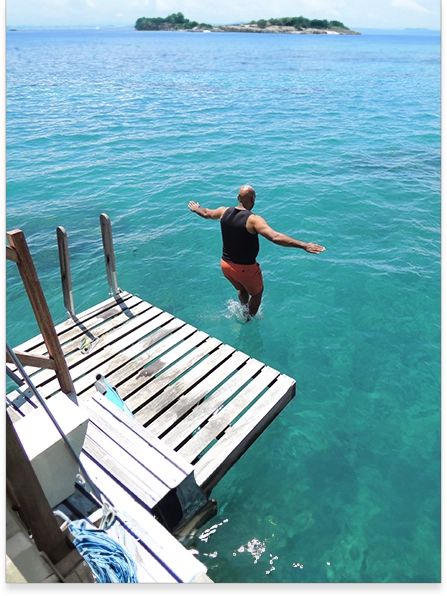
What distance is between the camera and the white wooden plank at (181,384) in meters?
5.93

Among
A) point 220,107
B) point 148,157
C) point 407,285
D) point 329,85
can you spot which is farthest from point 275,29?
point 407,285

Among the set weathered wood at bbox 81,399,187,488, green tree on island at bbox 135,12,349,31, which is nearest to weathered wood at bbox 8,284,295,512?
weathered wood at bbox 81,399,187,488

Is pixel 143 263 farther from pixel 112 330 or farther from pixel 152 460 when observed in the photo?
pixel 152 460

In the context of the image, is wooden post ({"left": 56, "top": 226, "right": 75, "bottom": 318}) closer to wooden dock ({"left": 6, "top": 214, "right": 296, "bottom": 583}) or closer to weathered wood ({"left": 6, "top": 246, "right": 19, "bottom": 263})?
wooden dock ({"left": 6, "top": 214, "right": 296, "bottom": 583})

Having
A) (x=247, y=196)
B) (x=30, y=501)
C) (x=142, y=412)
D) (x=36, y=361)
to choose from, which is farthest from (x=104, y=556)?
(x=247, y=196)

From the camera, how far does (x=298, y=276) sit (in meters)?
10.6

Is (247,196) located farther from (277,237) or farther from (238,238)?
(277,237)

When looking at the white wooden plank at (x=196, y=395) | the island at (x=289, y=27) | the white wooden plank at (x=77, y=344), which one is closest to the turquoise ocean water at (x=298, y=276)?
the white wooden plank at (x=196, y=395)

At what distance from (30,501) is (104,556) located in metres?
1.10

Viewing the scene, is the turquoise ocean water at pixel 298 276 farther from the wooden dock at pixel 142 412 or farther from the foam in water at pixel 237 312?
the wooden dock at pixel 142 412

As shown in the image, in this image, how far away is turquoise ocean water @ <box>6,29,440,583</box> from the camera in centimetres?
544

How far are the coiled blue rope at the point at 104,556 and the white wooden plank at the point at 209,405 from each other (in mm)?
2008

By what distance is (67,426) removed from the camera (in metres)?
3.53

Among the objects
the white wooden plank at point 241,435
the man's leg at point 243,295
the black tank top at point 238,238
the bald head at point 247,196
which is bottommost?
the white wooden plank at point 241,435
